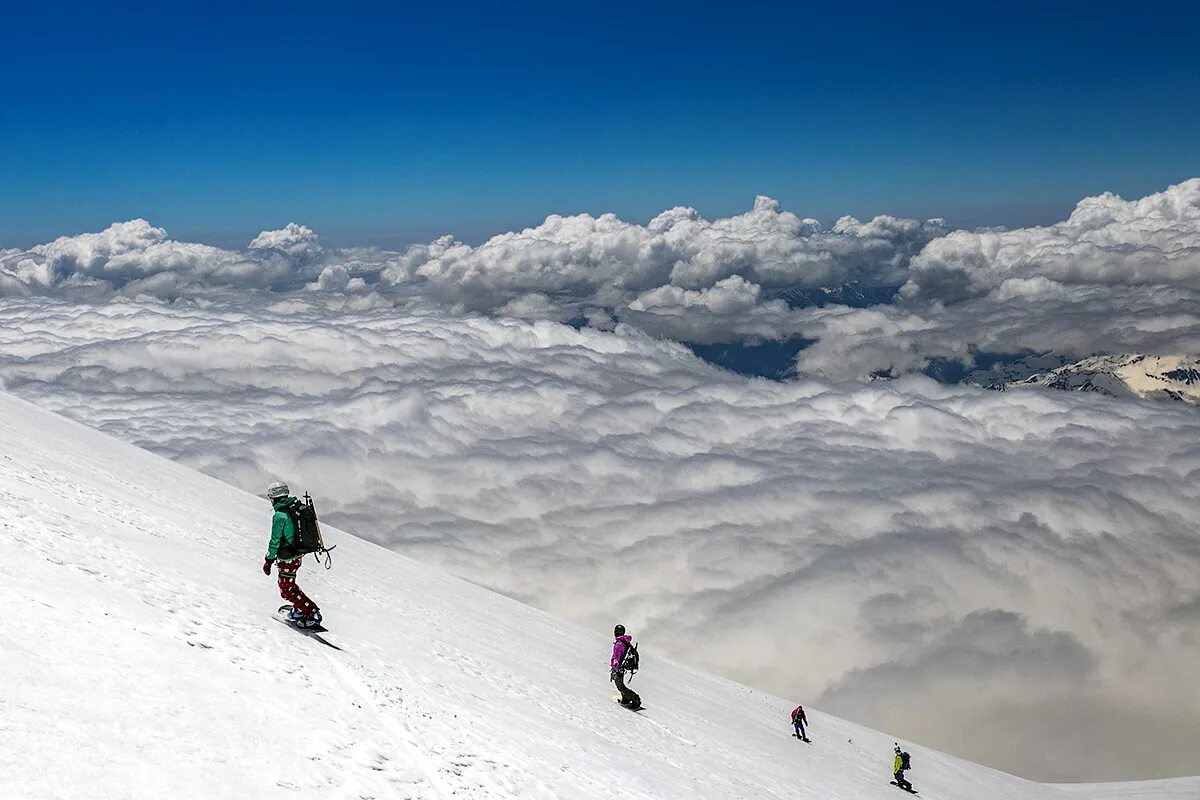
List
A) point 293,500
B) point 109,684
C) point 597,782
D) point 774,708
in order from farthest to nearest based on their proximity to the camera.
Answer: point 774,708, point 293,500, point 597,782, point 109,684

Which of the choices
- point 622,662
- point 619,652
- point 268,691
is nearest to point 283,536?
point 268,691

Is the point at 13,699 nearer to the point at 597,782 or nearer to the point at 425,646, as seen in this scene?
the point at 597,782

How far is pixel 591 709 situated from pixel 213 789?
12.6 m

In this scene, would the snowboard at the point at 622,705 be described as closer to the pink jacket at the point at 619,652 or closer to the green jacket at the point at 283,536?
the pink jacket at the point at 619,652

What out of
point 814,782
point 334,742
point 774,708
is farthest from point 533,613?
point 334,742

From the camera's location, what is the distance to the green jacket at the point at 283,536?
13.9 meters

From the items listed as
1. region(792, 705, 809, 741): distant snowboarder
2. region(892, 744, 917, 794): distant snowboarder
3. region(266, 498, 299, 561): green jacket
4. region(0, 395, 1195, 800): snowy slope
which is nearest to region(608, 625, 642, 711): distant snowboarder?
region(0, 395, 1195, 800): snowy slope

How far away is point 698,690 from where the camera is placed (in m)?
31.1

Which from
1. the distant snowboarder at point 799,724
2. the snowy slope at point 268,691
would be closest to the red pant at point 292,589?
the snowy slope at point 268,691

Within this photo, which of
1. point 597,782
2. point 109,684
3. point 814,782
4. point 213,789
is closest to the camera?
point 213,789

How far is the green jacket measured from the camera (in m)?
13.9

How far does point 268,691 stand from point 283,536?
12.3 ft

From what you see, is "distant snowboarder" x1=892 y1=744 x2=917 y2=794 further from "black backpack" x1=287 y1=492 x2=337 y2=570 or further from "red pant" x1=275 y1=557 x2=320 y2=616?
"black backpack" x1=287 y1=492 x2=337 y2=570

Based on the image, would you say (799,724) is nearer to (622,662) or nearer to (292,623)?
(622,662)
